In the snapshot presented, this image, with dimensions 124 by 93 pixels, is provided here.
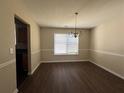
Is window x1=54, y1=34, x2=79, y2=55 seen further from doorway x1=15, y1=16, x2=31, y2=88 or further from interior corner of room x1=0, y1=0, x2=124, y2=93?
doorway x1=15, y1=16, x2=31, y2=88

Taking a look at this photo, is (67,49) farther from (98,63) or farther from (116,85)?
(116,85)

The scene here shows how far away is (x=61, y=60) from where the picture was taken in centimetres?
666

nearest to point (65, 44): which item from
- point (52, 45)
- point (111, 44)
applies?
point (52, 45)

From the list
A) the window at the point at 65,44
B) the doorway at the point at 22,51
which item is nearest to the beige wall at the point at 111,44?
the window at the point at 65,44

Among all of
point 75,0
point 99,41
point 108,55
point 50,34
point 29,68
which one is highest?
point 75,0

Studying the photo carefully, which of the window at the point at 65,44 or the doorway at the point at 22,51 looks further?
the window at the point at 65,44

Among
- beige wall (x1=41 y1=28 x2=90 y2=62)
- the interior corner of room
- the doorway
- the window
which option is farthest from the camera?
the window

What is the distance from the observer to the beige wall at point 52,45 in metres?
6.39

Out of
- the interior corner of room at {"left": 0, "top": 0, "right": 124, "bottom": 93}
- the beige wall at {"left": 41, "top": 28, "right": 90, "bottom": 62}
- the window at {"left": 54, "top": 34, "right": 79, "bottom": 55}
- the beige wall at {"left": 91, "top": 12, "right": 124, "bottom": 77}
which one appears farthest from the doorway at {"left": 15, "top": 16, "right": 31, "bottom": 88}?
the beige wall at {"left": 91, "top": 12, "right": 124, "bottom": 77}

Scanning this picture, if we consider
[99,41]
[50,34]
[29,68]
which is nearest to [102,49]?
[99,41]

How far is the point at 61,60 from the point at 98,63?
8.06 ft

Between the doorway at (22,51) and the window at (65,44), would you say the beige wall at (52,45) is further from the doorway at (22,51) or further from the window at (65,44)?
the doorway at (22,51)

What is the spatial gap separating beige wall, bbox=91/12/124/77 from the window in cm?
159

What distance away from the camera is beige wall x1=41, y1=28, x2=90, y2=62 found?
21.0 feet
